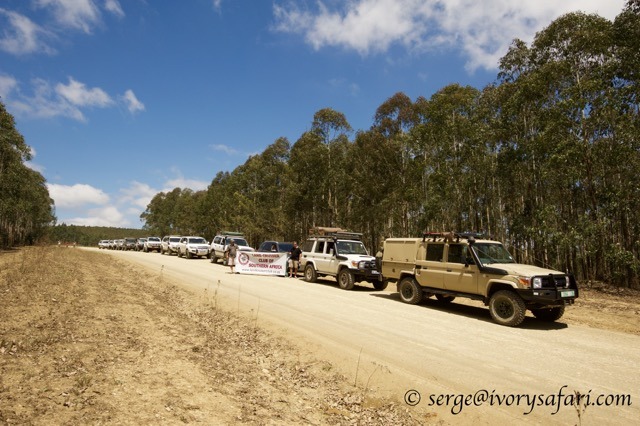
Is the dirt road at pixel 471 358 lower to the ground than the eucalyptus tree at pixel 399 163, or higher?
lower

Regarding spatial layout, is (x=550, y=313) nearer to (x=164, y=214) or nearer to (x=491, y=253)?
(x=491, y=253)

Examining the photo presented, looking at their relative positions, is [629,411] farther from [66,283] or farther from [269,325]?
[66,283]

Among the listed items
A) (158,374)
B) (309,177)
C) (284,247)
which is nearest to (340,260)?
(284,247)

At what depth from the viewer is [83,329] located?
24.0 ft

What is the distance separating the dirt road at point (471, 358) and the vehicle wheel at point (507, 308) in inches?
10.3

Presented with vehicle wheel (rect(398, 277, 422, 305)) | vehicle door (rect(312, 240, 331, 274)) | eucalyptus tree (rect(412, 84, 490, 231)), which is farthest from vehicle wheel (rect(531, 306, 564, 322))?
eucalyptus tree (rect(412, 84, 490, 231))

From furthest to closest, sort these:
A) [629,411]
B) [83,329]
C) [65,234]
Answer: [65,234] < [83,329] < [629,411]

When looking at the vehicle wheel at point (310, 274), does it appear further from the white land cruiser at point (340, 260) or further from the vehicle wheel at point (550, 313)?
the vehicle wheel at point (550, 313)

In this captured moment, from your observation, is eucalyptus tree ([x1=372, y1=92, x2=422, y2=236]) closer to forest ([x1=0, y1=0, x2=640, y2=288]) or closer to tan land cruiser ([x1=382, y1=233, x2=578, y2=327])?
forest ([x1=0, y1=0, x2=640, y2=288])

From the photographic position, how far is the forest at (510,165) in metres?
17.8

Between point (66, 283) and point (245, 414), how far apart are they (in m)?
12.1

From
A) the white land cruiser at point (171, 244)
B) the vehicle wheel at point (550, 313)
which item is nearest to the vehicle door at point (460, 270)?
the vehicle wheel at point (550, 313)

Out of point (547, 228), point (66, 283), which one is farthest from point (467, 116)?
point (66, 283)

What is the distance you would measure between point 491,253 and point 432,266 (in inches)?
69.6
